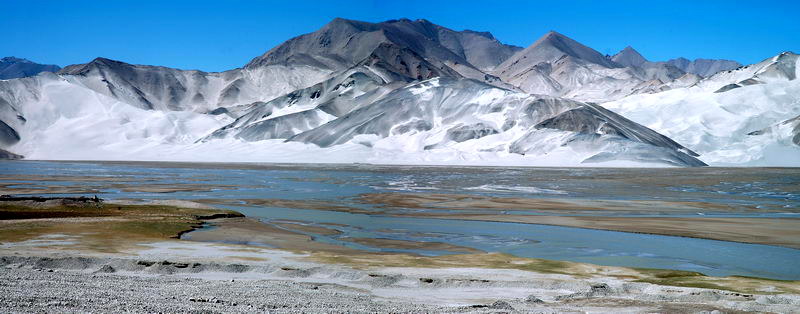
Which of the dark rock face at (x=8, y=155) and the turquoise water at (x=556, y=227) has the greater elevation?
the dark rock face at (x=8, y=155)

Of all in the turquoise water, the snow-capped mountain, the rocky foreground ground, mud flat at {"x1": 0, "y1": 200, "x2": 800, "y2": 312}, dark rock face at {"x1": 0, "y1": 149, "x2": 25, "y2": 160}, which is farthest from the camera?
dark rock face at {"x1": 0, "y1": 149, "x2": 25, "y2": 160}

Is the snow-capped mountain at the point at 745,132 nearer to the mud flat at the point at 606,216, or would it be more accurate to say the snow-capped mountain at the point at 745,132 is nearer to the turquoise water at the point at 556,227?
the turquoise water at the point at 556,227

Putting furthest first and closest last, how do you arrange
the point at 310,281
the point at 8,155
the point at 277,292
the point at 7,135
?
the point at 7,135
the point at 8,155
the point at 310,281
the point at 277,292

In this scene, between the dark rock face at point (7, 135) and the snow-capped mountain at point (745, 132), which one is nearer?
the snow-capped mountain at point (745, 132)

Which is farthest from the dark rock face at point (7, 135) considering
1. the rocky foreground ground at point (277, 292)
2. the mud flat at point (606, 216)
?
the rocky foreground ground at point (277, 292)

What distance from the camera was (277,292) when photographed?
17750mm

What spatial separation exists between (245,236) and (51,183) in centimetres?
5077

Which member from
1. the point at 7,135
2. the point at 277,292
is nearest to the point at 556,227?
the point at 277,292

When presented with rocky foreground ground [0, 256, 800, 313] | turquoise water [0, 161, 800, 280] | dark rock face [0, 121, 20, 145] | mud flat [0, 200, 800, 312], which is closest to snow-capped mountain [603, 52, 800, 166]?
turquoise water [0, 161, 800, 280]

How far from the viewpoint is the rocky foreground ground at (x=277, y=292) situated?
14680 millimetres

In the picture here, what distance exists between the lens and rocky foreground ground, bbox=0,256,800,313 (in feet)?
48.2

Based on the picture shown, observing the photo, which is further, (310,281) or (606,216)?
(606,216)

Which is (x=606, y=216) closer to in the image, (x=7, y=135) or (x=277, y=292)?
(x=277, y=292)

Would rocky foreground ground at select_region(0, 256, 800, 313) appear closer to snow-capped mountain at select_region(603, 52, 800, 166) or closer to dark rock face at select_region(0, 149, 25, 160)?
snow-capped mountain at select_region(603, 52, 800, 166)
